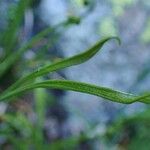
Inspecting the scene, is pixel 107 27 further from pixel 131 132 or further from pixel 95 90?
pixel 95 90

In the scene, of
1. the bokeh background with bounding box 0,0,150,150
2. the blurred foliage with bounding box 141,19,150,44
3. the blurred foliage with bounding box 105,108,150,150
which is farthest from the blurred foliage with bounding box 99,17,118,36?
the blurred foliage with bounding box 105,108,150,150

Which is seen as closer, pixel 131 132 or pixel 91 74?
pixel 131 132

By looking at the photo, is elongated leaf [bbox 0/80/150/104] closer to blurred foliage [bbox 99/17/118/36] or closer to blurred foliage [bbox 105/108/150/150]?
blurred foliage [bbox 105/108/150/150]

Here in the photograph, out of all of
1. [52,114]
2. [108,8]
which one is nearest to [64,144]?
[52,114]

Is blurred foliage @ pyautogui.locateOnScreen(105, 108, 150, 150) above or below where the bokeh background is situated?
below

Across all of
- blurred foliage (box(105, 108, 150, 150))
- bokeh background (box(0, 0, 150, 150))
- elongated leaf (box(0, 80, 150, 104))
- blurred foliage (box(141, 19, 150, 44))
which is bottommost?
elongated leaf (box(0, 80, 150, 104))

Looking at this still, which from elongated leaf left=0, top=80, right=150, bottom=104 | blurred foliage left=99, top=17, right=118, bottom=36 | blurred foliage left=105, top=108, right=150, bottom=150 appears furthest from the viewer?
blurred foliage left=99, top=17, right=118, bottom=36

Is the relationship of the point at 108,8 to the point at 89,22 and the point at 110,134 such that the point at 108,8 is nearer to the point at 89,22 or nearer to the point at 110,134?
the point at 89,22

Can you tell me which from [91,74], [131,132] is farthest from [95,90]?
[91,74]
